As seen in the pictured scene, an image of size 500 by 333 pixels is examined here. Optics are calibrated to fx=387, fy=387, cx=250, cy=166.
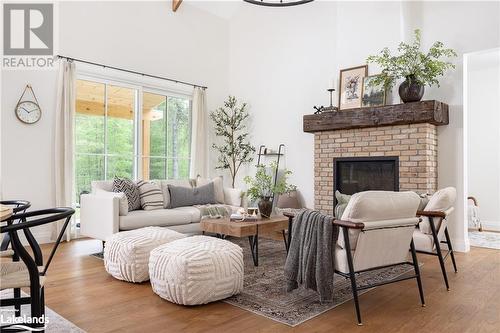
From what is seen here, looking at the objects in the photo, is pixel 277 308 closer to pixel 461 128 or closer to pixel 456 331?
pixel 456 331

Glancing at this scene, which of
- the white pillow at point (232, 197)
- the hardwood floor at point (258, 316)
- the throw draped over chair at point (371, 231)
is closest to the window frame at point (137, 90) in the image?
the white pillow at point (232, 197)

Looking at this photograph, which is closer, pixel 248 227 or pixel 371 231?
pixel 371 231

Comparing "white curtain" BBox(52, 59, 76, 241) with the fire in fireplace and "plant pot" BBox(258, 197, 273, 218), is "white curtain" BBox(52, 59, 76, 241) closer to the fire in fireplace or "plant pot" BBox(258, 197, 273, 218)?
"plant pot" BBox(258, 197, 273, 218)

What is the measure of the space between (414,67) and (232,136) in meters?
3.48

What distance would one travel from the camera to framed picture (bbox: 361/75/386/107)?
5296 mm

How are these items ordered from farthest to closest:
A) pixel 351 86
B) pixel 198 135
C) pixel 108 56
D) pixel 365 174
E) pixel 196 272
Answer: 1. pixel 198 135
2. pixel 108 56
3. pixel 351 86
4. pixel 365 174
5. pixel 196 272

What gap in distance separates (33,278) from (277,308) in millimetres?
1631

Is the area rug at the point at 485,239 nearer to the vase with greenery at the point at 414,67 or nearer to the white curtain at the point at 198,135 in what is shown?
the vase with greenery at the point at 414,67

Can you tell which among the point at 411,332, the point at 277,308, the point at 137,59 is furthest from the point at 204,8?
the point at 411,332

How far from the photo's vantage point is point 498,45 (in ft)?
15.0

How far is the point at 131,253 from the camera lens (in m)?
3.26

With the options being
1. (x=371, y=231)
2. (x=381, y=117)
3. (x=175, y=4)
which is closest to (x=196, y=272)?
(x=371, y=231)

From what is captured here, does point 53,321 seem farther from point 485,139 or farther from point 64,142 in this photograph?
point 485,139

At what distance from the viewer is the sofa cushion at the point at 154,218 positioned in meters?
4.39
